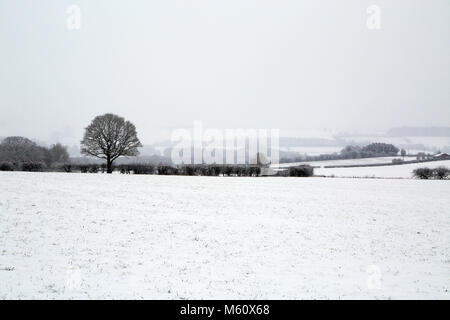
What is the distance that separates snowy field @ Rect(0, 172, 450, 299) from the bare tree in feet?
131

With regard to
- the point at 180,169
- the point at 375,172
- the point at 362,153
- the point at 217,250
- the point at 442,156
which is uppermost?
the point at 362,153

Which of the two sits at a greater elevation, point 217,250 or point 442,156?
point 442,156

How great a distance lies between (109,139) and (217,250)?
186ft

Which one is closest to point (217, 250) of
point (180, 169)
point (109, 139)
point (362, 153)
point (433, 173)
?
point (180, 169)

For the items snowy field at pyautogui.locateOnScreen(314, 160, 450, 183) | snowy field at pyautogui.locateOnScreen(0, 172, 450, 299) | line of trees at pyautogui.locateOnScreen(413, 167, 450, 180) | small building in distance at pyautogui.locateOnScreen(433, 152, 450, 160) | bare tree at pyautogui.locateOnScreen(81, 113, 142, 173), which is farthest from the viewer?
Result: small building in distance at pyautogui.locateOnScreen(433, 152, 450, 160)

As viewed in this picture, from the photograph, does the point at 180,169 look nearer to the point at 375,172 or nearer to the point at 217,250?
the point at 375,172

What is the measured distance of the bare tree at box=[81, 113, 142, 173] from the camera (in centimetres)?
6662

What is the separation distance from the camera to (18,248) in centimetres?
1391

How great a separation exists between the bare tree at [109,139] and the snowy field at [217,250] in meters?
39.8

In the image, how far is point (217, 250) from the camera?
1508 cm

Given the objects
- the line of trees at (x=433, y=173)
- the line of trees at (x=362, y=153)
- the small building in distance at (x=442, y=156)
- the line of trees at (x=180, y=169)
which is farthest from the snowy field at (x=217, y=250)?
the line of trees at (x=362, y=153)

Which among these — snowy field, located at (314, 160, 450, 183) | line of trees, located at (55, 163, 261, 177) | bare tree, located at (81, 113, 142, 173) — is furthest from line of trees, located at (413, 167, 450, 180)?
bare tree, located at (81, 113, 142, 173)

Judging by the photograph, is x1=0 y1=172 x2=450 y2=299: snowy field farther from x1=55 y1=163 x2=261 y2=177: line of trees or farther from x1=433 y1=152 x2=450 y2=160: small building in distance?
x1=433 y1=152 x2=450 y2=160: small building in distance

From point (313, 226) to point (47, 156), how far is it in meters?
117
